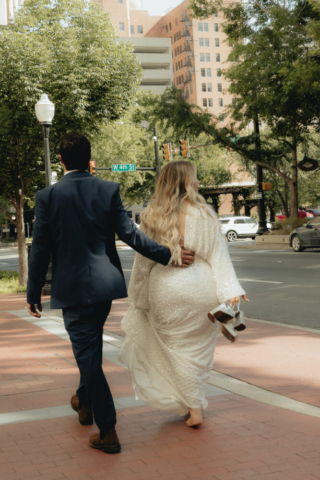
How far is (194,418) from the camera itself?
157 inches

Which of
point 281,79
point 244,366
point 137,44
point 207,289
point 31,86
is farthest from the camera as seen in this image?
point 137,44

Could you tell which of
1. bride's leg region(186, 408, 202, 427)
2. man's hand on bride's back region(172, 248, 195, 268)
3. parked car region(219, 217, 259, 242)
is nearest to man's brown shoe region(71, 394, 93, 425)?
bride's leg region(186, 408, 202, 427)

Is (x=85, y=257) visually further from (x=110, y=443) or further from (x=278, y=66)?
(x=278, y=66)

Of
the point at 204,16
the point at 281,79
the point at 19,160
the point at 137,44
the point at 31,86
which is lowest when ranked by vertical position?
the point at 19,160

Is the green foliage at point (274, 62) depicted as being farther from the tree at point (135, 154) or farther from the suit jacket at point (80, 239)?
the suit jacket at point (80, 239)

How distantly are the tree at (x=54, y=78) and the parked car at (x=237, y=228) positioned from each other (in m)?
23.5

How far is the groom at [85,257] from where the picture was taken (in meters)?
3.61

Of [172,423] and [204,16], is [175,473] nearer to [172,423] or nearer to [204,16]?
[172,423]

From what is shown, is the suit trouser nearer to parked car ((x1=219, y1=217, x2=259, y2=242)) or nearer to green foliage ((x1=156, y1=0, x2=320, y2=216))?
green foliage ((x1=156, y1=0, x2=320, y2=216))

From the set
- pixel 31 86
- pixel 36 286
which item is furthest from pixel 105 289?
pixel 31 86

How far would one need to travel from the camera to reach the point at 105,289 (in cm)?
362

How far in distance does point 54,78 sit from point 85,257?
1253 centimetres

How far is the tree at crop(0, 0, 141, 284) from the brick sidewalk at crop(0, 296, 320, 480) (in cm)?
1074

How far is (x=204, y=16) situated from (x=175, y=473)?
87.3 ft
